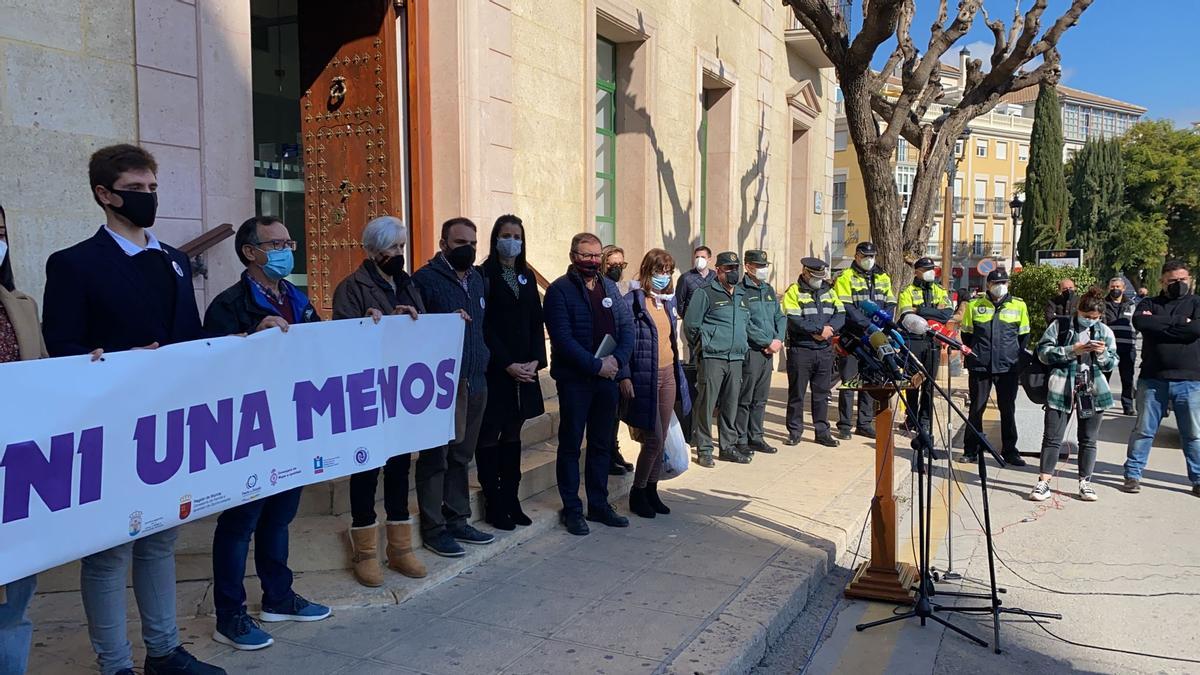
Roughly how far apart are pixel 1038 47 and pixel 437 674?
11788 mm

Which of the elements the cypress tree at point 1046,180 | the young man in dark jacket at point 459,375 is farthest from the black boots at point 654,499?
the cypress tree at point 1046,180

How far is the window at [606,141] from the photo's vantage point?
10977 millimetres

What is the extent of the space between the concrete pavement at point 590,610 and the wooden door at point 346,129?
3.11 meters

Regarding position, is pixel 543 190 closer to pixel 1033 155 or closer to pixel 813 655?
pixel 813 655

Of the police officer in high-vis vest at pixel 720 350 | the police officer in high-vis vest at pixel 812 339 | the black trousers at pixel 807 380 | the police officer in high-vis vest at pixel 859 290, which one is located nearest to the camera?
the police officer in high-vis vest at pixel 720 350

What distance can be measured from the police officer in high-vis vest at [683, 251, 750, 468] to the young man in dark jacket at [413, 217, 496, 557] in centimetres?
352

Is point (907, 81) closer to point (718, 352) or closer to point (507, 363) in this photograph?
point (718, 352)

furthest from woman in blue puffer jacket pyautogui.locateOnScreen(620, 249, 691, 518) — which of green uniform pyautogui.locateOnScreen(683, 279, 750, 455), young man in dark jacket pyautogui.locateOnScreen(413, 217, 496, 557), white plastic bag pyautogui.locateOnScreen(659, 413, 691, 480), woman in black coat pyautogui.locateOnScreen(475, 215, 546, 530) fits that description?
green uniform pyautogui.locateOnScreen(683, 279, 750, 455)

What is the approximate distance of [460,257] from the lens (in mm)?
4973

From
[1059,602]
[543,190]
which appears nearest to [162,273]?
[1059,602]

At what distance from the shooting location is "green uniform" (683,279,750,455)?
8180 mm

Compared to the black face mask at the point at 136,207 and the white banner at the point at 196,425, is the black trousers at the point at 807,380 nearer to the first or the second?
the white banner at the point at 196,425

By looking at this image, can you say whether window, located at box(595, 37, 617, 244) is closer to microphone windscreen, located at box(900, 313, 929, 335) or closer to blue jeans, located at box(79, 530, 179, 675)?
microphone windscreen, located at box(900, 313, 929, 335)

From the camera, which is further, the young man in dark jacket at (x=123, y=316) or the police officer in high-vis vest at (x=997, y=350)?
the police officer in high-vis vest at (x=997, y=350)
